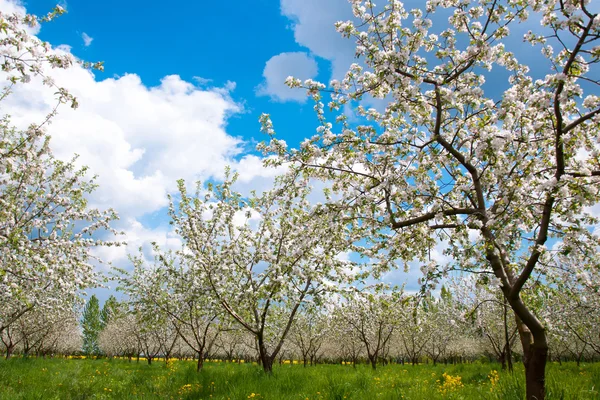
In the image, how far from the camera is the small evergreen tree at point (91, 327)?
8619cm

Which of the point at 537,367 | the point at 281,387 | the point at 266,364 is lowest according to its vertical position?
the point at 281,387

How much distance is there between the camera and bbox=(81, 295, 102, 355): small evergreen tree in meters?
86.2

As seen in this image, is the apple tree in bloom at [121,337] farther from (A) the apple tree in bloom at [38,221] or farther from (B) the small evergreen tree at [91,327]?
(A) the apple tree in bloom at [38,221]

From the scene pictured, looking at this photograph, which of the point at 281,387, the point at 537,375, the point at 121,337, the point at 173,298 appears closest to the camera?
the point at 537,375

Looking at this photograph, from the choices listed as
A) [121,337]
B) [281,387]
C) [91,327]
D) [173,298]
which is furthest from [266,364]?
[91,327]

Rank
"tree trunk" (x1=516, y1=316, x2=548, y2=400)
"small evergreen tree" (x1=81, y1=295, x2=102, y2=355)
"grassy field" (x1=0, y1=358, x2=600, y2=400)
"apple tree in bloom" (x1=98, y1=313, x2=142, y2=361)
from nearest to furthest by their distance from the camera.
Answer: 1. "tree trunk" (x1=516, y1=316, x2=548, y2=400)
2. "grassy field" (x1=0, y1=358, x2=600, y2=400)
3. "apple tree in bloom" (x1=98, y1=313, x2=142, y2=361)
4. "small evergreen tree" (x1=81, y1=295, x2=102, y2=355)

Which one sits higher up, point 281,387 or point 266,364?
point 266,364

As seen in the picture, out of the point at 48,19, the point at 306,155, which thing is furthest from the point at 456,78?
the point at 48,19

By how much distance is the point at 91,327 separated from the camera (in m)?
89.1

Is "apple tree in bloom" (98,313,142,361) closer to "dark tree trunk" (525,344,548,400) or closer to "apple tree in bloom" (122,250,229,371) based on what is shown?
"apple tree in bloom" (122,250,229,371)

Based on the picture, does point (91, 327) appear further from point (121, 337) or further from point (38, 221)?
point (38, 221)

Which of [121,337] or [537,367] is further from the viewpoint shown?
[121,337]

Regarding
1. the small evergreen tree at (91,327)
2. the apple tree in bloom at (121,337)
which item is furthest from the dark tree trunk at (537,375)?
the small evergreen tree at (91,327)

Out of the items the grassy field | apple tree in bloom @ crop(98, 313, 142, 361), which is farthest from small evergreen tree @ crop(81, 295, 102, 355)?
the grassy field
